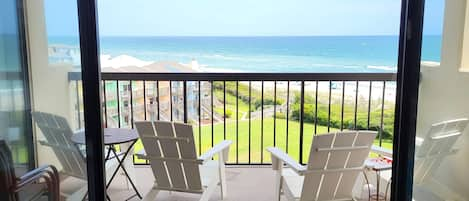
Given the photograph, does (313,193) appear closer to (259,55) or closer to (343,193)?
(343,193)

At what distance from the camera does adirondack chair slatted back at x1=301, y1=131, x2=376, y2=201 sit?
2.33 metres

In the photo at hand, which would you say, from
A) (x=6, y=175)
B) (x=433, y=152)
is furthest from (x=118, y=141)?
(x=433, y=152)

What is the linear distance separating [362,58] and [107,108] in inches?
271

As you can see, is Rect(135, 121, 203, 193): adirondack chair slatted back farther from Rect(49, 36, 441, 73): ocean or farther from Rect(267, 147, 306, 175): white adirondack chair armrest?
Rect(49, 36, 441, 73): ocean

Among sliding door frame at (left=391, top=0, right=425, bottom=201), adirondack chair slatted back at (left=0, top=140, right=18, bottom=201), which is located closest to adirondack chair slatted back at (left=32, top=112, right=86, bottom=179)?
adirondack chair slatted back at (left=0, top=140, right=18, bottom=201)

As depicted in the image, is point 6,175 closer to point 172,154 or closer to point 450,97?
point 172,154

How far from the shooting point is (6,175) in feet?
5.19

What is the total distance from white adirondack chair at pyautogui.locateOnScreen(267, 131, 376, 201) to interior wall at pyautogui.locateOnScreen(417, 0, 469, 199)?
52 centimetres

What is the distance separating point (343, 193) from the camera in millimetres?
2561

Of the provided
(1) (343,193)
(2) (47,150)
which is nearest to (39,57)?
(2) (47,150)

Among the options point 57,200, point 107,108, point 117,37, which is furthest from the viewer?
point 117,37

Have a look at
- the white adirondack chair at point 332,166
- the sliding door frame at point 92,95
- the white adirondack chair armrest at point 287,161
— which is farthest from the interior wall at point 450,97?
the sliding door frame at point 92,95

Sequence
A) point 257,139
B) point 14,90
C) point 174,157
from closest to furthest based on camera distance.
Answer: point 14,90, point 174,157, point 257,139

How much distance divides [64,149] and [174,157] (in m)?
0.99
